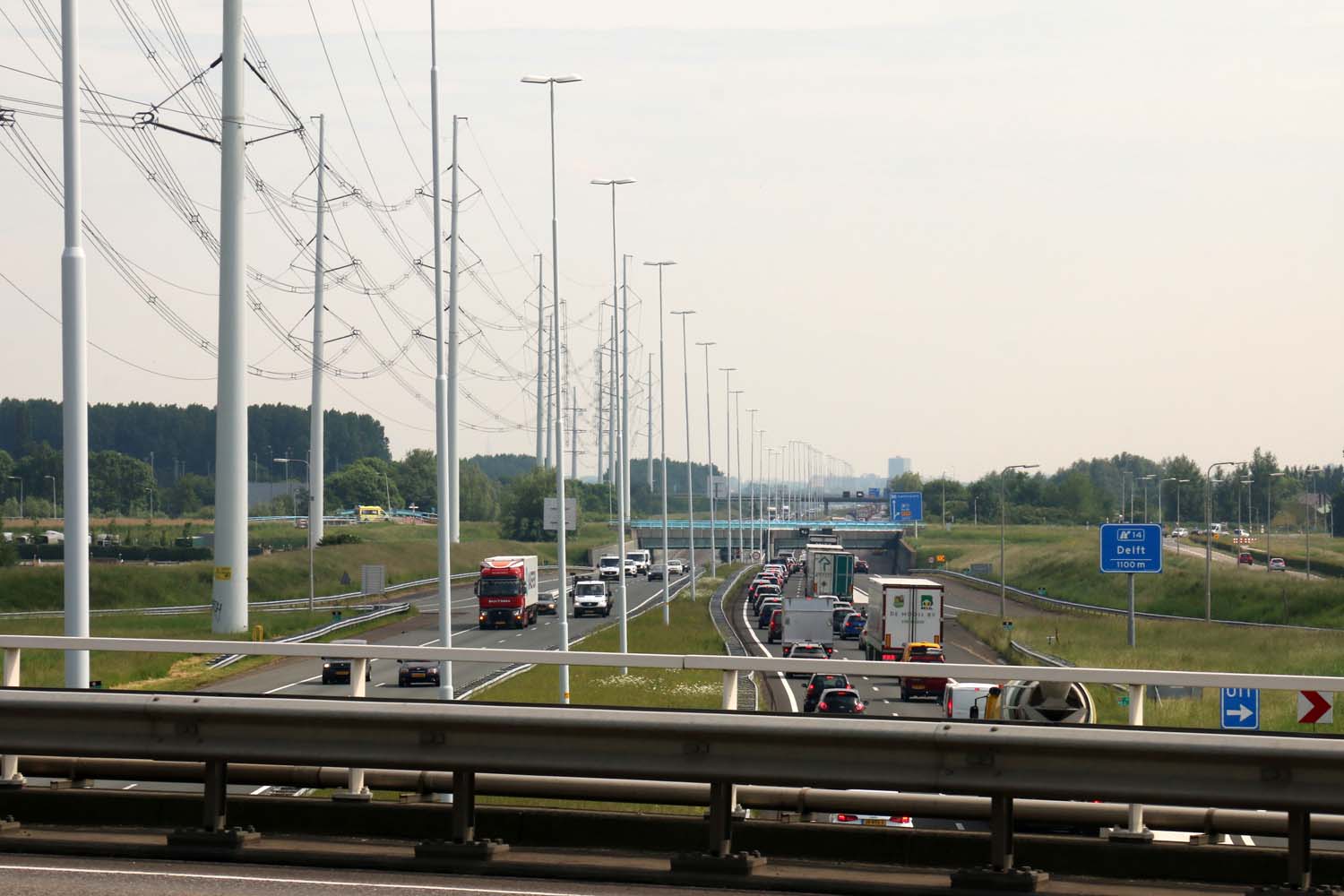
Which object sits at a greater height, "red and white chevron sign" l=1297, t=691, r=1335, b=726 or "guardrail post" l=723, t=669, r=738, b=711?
"guardrail post" l=723, t=669, r=738, b=711

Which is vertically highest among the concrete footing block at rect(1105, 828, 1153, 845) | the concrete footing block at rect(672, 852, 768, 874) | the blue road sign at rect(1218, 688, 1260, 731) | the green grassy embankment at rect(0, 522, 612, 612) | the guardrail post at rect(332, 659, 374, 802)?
the guardrail post at rect(332, 659, 374, 802)

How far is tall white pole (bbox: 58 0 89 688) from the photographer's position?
2206 cm

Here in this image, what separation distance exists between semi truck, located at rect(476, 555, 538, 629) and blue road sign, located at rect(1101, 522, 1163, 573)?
3635cm

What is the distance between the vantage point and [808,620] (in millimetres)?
80625

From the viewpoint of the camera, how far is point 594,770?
28.8 feet

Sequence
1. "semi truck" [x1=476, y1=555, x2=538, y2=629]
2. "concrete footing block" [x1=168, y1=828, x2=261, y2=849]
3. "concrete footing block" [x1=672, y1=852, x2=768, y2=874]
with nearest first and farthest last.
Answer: "concrete footing block" [x1=672, y1=852, x2=768, y2=874] → "concrete footing block" [x1=168, y1=828, x2=261, y2=849] → "semi truck" [x1=476, y1=555, x2=538, y2=629]

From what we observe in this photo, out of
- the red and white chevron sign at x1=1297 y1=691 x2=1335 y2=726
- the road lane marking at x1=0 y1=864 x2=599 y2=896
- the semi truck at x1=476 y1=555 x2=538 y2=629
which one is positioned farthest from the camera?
the semi truck at x1=476 y1=555 x2=538 y2=629

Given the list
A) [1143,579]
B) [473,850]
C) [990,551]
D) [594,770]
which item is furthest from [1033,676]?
[990,551]

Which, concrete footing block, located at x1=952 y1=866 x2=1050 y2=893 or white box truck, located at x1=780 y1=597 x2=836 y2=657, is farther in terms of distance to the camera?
white box truck, located at x1=780 y1=597 x2=836 y2=657

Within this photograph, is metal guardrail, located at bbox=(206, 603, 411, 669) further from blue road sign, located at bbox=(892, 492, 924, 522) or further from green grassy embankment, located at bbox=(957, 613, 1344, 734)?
blue road sign, located at bbox=(892, 492, 924, 522)

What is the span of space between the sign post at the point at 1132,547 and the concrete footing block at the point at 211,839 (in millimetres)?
60849

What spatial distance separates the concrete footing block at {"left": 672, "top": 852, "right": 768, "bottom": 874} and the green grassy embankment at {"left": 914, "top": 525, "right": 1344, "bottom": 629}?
96915mm

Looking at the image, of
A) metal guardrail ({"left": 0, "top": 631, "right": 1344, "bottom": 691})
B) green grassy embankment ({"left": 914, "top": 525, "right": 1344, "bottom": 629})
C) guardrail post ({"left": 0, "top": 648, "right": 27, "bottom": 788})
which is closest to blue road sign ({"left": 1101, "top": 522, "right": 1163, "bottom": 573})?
green grassy embankment ({"left": 914, "top": 525, "right": 1344, "bottom": 629})

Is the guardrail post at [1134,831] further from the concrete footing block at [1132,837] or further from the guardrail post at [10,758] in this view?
the guardrail post at [10,758]
